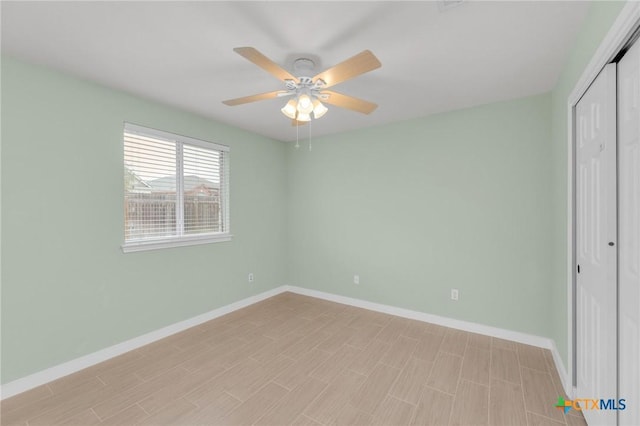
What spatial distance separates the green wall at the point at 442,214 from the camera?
274 centimetres

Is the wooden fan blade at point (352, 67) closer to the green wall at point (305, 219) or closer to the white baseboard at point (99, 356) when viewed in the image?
the green wall at point (305, 219)

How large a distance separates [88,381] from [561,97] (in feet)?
14.9

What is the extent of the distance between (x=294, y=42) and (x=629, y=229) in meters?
2.12

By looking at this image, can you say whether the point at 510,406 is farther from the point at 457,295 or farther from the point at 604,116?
the point at 604,116

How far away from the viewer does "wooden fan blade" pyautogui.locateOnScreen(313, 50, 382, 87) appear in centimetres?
150

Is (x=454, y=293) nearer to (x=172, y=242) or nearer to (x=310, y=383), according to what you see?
(x=310, y=383)

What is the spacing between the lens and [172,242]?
3.04 m

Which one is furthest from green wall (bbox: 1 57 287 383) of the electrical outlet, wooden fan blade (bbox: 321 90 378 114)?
the electrical outlet

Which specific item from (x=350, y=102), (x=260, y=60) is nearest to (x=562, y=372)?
(x=350, y=102)

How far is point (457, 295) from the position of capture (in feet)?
10.3

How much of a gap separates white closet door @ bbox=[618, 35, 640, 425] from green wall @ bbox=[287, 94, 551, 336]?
1.53m

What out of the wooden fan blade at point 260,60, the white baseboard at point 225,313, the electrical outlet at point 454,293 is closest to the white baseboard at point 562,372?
the white baseboard at point 225,313

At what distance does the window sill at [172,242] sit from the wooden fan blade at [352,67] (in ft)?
7.69

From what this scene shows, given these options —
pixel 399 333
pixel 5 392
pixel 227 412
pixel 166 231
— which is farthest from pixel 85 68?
pixel 399 333
